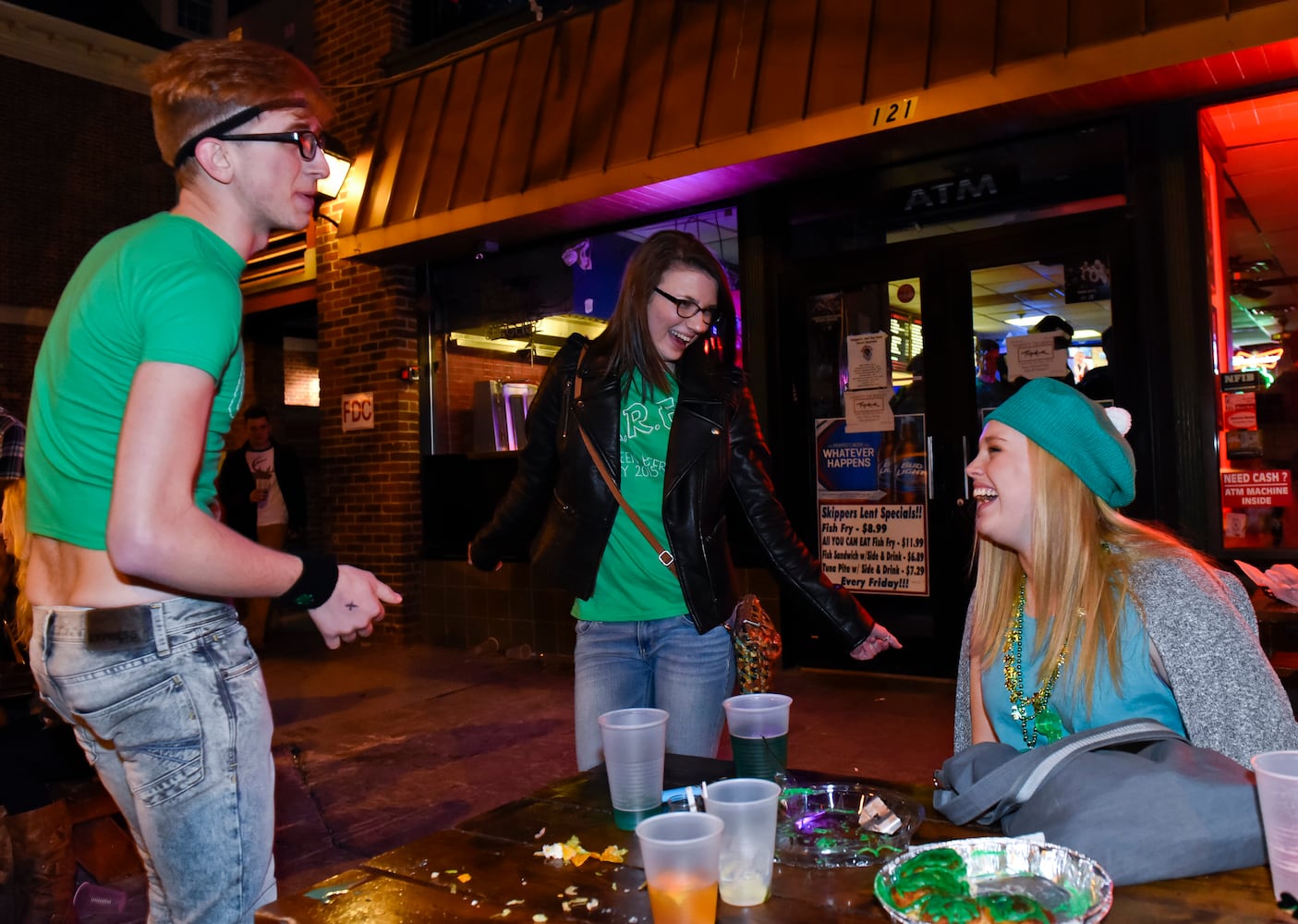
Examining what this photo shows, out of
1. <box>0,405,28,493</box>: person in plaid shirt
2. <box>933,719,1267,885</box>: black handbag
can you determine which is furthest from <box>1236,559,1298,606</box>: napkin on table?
<box>0,405,28,493</box>: person in plaid shirt

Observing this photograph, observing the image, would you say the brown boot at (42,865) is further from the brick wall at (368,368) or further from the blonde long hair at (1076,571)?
the brick wall at (368,368)

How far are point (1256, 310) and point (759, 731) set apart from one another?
198 inches

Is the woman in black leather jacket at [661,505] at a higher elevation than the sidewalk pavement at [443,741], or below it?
higher

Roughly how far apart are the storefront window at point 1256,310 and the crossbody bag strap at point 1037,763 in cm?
437

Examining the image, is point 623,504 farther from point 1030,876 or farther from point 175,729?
point 1030,876

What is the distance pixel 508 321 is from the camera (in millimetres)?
8375

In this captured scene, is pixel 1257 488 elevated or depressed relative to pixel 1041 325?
depressed

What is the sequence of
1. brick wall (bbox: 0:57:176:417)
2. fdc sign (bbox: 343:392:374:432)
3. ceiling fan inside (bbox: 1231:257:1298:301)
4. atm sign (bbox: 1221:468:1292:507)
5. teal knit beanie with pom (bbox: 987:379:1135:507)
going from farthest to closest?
1. brick wall (bbox: 0:57:176:417)
2. fdc sign (bbox: 343:392:374:432)
3. ceiling fan inside (bbox: 1231:257:1298:301)
4. atm sign (bbox: 1221:468:1292:507)
5. teal knit beanie with pom (bbox: 987:379:1135:507)

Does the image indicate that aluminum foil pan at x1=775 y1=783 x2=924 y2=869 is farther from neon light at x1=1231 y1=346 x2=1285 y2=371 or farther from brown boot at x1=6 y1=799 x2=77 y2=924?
neon light at x1=1231 y1=346 x2=1285 y2=371

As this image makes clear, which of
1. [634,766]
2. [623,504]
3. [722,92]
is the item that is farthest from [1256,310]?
[634,766]

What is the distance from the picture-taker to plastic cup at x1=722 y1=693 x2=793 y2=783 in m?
1.84

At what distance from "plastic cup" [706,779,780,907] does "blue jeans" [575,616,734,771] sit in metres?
1.27

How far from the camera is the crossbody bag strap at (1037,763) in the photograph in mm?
1545

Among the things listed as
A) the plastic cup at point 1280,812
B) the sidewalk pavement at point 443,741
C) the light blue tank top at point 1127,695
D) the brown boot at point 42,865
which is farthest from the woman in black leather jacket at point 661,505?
the sidewalk pavement at point 443,741
